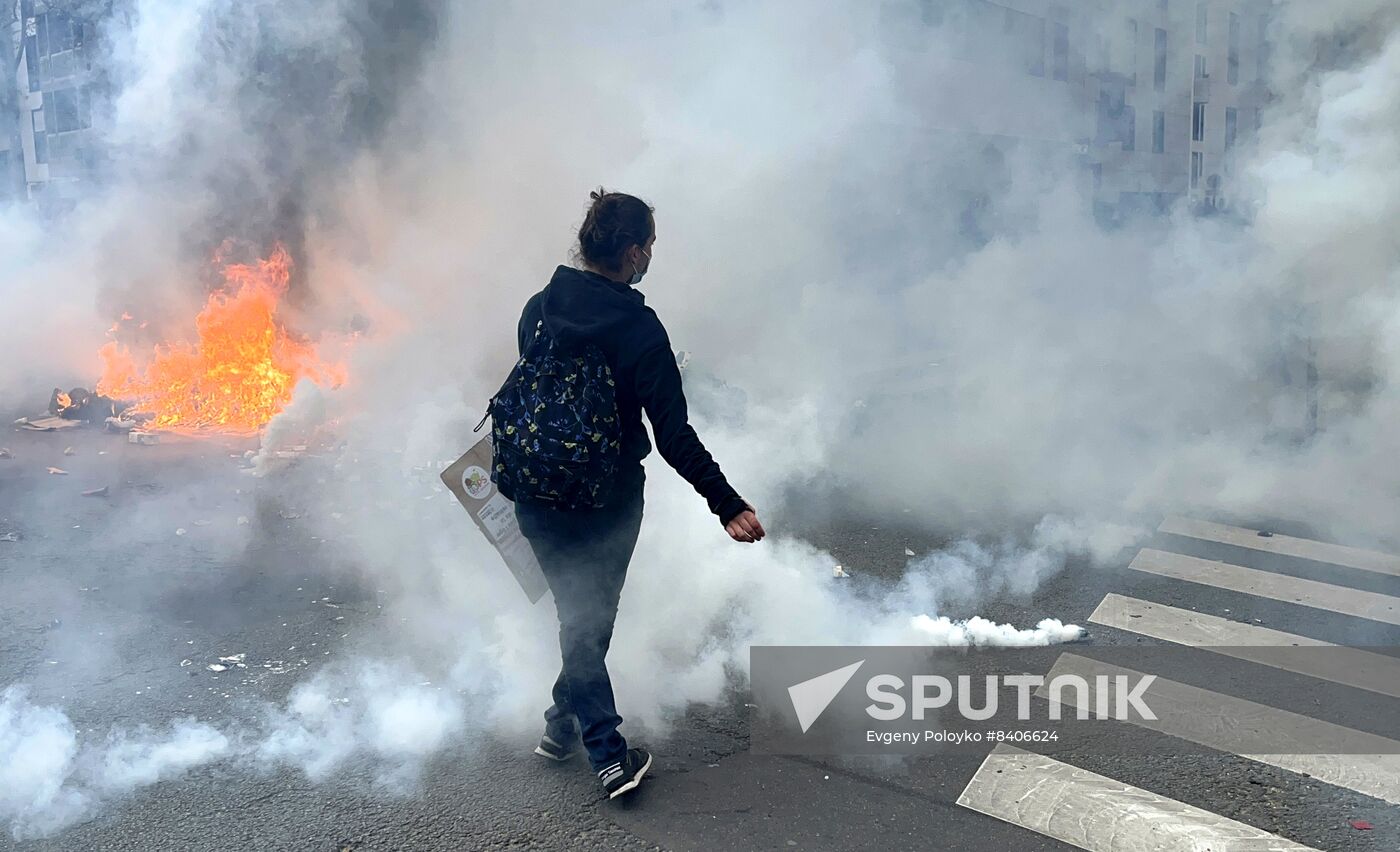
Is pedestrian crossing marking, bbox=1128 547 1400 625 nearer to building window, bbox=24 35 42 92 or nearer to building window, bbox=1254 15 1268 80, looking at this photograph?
building window, bbox=1254 15 1268 80

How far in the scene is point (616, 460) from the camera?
2.19 meters

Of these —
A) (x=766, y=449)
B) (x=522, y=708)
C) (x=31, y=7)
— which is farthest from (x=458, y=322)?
(x=31, y=7)

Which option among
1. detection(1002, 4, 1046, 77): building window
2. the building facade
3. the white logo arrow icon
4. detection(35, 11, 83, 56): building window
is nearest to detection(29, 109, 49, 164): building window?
the building facade

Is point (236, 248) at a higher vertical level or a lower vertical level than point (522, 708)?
higher

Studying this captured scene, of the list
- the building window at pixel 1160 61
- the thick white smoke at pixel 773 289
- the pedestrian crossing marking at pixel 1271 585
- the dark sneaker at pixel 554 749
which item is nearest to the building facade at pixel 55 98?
the thick white smoke at pixel 773 289

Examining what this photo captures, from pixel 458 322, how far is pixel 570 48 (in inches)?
79.9

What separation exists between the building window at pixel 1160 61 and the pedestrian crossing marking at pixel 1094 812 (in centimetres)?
626

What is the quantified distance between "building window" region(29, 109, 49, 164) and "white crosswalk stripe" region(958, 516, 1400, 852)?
45.2ft

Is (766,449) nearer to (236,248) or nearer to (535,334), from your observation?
(535,334)

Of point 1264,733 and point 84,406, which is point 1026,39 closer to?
point 1264,733

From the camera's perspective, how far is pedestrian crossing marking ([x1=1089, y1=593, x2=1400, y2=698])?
294 cm

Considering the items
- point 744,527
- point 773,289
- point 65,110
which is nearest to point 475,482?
point 744,527

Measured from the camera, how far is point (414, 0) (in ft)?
21.6

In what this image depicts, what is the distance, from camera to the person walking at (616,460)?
6.98 feet
